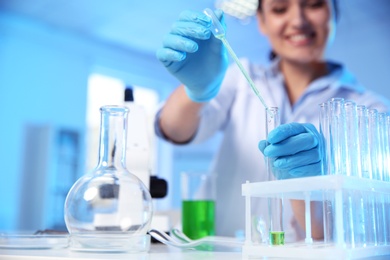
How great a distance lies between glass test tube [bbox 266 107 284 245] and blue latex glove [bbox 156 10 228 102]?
0.29 m

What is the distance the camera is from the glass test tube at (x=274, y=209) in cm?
65

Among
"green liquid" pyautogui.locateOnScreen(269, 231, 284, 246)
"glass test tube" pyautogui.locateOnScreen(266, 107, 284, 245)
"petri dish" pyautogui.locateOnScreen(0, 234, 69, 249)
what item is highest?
"glass test tube" pyautogui.locateOnScreen(266, 107, 284, 245)

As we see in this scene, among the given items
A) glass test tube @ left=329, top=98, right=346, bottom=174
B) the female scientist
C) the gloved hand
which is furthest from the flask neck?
the female scientist

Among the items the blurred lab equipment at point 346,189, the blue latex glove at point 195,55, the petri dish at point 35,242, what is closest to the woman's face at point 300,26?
the blue latex glove at point 195,55

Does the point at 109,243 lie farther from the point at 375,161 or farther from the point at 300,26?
the point at 300,26

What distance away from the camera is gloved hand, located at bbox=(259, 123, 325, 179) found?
0.73 meters

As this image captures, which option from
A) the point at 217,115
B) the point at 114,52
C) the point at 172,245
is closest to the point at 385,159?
the point at 172,245

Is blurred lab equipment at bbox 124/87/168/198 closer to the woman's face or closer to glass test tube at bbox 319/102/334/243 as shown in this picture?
glass test tube at bbox 319/102/334/243

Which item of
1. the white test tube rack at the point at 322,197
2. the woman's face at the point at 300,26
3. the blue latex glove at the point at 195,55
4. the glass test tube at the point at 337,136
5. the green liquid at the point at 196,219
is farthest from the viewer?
the woman's face at the point at 300,26

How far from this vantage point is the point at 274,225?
681 mm

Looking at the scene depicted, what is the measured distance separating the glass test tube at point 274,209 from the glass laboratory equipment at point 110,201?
211mm

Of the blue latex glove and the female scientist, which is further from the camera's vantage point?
the female scientist

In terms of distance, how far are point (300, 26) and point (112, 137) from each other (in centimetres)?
110

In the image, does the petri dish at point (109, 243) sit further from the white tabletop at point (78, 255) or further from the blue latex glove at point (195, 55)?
the blue latex glove at point (195, 55)
